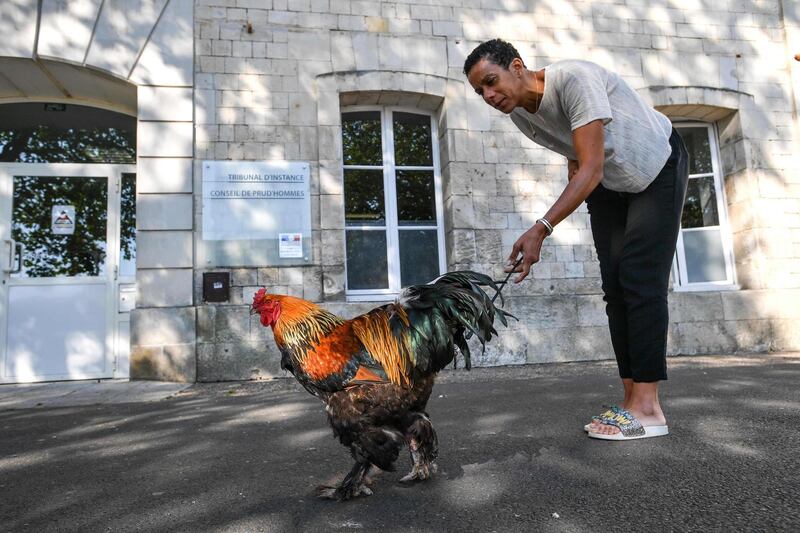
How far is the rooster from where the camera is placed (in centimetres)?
204

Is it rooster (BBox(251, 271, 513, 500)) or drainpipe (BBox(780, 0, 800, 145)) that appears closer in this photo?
rooster (BBox(251, 271, 513, 500))

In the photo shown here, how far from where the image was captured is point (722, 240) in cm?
714

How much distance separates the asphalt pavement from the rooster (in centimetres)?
18

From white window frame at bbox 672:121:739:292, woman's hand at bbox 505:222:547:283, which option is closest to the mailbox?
woman's hand at bbox 505:222:547:283

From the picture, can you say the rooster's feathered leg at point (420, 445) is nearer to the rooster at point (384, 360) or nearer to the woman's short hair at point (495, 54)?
the rooster at point (384, 360)

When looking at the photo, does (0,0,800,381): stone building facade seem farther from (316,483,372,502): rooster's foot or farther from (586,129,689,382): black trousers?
(316,483,372,502): rooster's foot

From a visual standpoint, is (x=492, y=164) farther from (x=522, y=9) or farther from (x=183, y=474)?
(x=183, y=474)

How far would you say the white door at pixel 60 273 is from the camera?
235 inches

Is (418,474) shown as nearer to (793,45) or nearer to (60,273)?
(60,273)

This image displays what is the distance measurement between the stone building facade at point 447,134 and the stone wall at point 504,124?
2 cm

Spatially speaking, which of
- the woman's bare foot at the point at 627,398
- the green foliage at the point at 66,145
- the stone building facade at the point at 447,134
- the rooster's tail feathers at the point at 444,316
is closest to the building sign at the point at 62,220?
the green foliage at the point at 66,145

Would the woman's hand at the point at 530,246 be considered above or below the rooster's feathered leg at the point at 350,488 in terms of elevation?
above

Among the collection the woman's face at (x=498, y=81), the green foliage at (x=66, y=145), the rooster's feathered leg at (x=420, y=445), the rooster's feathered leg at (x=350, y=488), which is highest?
the green foliage at (x=66, y=145)

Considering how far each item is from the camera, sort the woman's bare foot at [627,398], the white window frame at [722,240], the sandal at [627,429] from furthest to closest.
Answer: the white window frame at [722,240] → the woman's bare foot at [627,398] → the sandal at [627,429]
